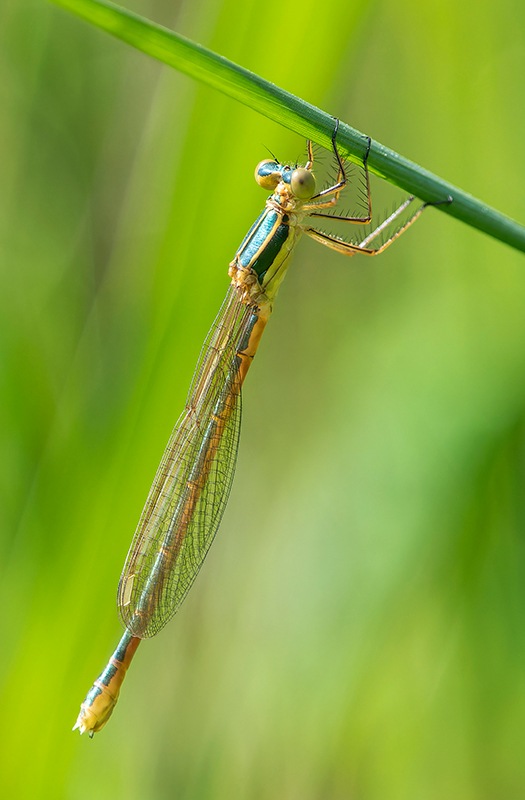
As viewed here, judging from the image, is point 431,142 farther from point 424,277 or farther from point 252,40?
point 252,40

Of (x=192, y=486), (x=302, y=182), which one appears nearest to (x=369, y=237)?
(x=302, y=182)

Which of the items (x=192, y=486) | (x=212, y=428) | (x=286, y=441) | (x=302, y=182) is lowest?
(x=192, y=486)

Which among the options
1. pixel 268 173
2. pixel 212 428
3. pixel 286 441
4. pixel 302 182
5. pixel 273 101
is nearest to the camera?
pixel 273 101

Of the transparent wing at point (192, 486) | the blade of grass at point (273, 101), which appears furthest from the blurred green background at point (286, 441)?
the blade of grass at point (273, 101)

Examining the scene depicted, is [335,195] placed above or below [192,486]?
above

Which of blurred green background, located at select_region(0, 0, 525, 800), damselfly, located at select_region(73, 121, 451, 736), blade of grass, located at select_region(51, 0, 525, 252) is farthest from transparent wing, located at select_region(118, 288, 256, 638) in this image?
blade of grass, located at select_region(51, 0, 525, 252)

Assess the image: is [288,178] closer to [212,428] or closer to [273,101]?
[212,428]

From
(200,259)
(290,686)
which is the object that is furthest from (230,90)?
(290,686)

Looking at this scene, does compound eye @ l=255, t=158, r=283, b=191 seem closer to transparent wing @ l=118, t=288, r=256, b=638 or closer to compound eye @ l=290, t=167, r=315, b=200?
compound eye @ l=290, t=167, r=315, b=200
